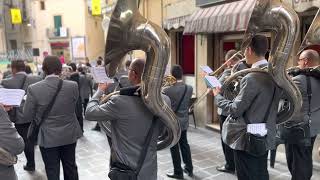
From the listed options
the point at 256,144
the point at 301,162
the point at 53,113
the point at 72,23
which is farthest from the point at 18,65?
the point at 72,23

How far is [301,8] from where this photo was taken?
5.20 metres

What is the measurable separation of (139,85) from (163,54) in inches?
13.9

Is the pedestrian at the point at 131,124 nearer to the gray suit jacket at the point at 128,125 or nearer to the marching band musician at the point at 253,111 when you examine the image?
the gray suit jacket at the point at 128,125

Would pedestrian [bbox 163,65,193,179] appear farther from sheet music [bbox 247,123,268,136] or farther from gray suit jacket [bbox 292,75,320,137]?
sheet music [bbox 247,123,268,136]

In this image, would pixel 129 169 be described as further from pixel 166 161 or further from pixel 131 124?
pixel 166 161

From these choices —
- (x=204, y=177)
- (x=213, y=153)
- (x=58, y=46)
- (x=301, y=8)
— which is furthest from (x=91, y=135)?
(x=58, y=46)

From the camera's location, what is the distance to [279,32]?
2.88 meters

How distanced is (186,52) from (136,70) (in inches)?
273

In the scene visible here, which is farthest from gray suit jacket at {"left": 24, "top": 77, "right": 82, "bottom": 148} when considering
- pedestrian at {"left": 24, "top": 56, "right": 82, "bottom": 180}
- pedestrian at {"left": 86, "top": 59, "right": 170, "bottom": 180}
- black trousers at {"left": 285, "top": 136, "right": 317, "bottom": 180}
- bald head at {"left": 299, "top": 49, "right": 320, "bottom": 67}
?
bald head at {"left": 299, "top": 49, "right": 320, "bottom": 67}

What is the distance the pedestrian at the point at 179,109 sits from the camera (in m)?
4.84

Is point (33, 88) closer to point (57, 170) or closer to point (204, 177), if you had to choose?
point (57, 170)

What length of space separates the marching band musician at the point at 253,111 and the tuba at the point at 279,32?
0.37 ft

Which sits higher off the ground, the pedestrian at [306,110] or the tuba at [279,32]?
the tuba at [279,32]

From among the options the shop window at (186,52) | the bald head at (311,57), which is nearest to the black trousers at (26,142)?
the bald head at (311,57)
